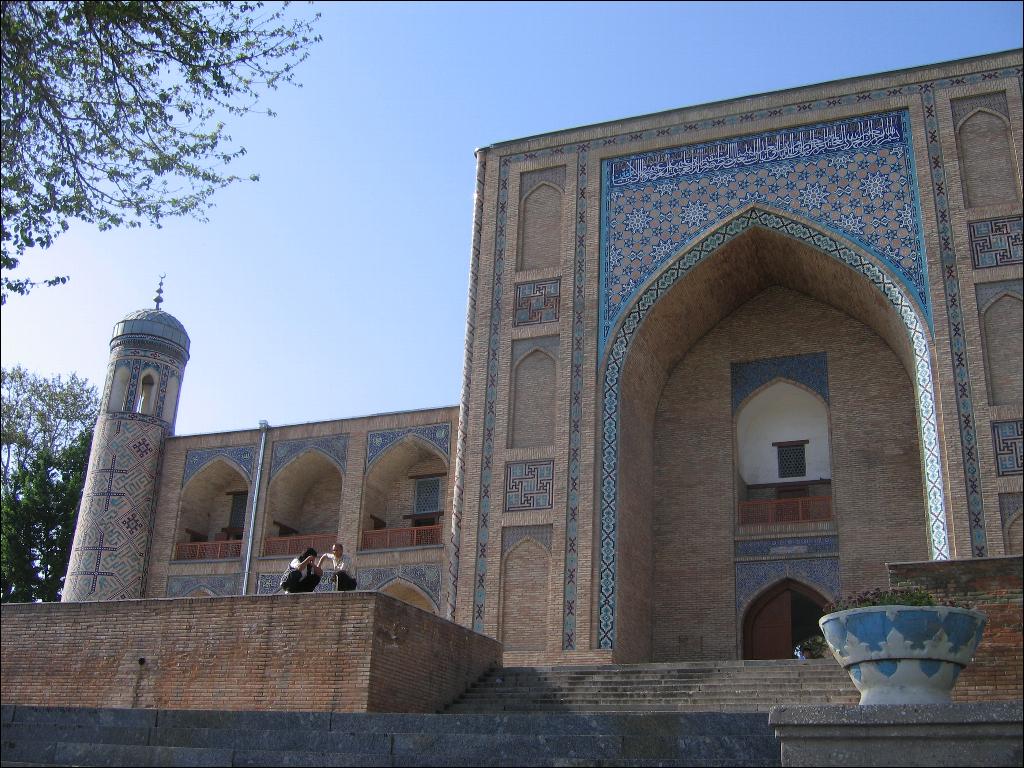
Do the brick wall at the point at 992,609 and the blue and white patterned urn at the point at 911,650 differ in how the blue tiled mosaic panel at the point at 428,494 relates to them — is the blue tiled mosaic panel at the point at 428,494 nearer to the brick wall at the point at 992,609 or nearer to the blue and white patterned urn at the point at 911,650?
the brick wall at the point at 992,609

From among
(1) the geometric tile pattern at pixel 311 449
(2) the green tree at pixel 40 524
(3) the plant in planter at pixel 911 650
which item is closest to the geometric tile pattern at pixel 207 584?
(1) the geometric tile pattern at pixel 311 449

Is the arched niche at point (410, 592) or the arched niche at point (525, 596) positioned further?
the arched niche at point (410, 592)

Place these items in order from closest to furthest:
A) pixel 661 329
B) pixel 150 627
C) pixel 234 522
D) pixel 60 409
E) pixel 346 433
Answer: pixel 150 627 < pixel 661 329 < pixel 346 433 < pixel 234 522 < pixel 60 409

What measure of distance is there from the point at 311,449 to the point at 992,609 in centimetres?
924

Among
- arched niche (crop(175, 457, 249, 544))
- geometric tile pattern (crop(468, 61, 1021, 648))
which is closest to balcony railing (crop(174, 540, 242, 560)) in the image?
arched niche (crop(175, 457, 249, 544))

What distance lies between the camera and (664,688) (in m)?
8.45

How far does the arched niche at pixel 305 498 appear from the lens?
14.4 metres

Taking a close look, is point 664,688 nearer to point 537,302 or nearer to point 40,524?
point 537,302

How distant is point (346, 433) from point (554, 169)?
13.6ft

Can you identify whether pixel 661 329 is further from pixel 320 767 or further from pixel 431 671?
pixel 320 767

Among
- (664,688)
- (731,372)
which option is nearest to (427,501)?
(731,372)

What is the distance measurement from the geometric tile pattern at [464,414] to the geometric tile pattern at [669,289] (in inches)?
55.7

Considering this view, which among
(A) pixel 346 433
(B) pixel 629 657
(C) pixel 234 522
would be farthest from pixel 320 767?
(C) pixel 234 522

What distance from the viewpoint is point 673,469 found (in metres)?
12.3
